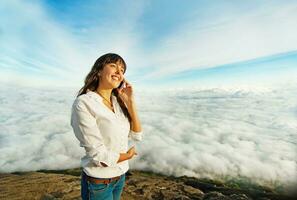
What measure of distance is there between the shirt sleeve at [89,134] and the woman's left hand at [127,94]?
1.73ft

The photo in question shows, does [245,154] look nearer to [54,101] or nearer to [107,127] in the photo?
[107,127]

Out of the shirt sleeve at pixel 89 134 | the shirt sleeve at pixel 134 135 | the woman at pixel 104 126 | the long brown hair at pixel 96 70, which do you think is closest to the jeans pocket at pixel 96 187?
the woman at pixel 104 126

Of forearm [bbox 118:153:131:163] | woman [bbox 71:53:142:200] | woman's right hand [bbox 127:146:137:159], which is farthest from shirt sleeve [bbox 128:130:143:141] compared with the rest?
forearm [bbox 118:153:131:163]

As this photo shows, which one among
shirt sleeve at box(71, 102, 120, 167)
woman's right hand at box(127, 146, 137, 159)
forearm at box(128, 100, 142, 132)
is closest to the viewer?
shirt sleeve at box(71, 102, 120, 167)

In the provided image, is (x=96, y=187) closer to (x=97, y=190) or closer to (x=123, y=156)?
(x=97, y=190)

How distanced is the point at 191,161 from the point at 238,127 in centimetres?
5656

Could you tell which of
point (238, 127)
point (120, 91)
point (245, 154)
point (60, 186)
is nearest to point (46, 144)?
point (245, 154)

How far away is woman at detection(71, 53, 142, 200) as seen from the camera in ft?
6.19

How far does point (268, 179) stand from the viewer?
8350cm

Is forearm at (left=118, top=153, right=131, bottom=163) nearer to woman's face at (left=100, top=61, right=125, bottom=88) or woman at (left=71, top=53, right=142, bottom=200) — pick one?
woman at (left=71, top=53, right=142, bottom=200)

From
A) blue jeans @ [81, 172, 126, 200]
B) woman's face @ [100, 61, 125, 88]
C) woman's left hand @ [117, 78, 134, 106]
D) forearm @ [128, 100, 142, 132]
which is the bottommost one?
blue jeans @ [81, 172, 126, 200]

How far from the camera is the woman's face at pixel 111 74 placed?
2174 millimetres

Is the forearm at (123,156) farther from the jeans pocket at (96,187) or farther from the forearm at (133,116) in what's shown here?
the forearm at (133,116)

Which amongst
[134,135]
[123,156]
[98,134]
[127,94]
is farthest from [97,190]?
[127,94]
